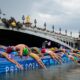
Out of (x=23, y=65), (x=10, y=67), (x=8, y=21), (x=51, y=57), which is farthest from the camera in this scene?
(x=8, y=21)

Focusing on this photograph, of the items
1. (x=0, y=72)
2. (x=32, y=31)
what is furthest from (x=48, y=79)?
(x=32, y=31)

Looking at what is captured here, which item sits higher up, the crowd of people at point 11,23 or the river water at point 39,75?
the crowd of people at point 11,23

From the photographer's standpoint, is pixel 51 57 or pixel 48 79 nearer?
pixel 48 79

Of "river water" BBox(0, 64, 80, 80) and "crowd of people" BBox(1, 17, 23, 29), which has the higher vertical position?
"crowd of people" BBox(1, 17, 23, 29)

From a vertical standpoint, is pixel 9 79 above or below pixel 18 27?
below

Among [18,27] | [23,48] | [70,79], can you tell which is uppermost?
[18,27]

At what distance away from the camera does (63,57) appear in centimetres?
7294

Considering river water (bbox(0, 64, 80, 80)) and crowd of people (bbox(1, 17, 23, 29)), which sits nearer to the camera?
river water (bbox(0, 64, 80, 80))

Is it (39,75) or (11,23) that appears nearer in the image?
(39,75)

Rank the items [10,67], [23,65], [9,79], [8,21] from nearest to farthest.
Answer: [9,79], [10,67], [23,65], [8,21]

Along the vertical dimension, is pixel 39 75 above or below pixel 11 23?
below

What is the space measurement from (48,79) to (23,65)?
40.6 feet

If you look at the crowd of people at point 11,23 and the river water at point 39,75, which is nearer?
the river water at point 39,75

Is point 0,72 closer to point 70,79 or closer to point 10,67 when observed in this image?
point 10,67
